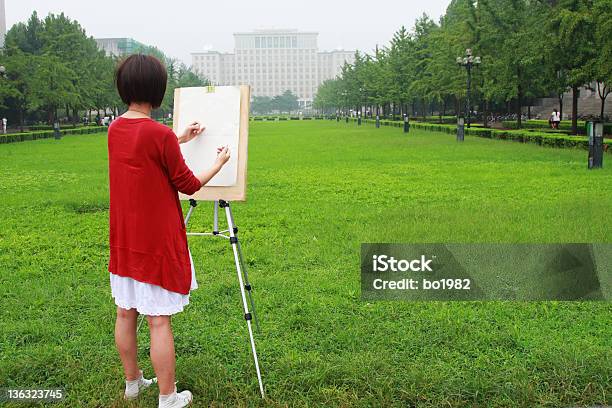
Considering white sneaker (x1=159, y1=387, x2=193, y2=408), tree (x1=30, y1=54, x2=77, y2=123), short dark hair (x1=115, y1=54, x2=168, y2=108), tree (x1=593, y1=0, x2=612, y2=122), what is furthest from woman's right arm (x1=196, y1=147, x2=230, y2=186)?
tree (x1=30, y1=54, x2=77, y2=123)

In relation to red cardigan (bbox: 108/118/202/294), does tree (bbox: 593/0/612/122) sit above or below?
above

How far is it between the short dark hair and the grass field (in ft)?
5.68

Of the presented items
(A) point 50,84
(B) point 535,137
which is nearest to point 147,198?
(B) point 535,137

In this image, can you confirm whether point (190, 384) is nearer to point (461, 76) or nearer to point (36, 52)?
point (461, 76)

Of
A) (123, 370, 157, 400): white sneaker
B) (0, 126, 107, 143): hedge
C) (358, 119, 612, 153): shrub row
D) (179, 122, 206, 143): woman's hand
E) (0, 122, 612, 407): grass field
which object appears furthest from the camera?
(0, 126, 107, 143): hedge

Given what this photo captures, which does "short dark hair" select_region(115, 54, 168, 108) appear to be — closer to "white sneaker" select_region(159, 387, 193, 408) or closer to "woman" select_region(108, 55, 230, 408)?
"woman" select_region(108, 55, 230, 408)

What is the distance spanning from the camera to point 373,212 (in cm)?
983

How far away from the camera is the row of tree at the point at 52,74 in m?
43.2

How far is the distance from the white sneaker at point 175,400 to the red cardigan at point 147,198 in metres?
0.61

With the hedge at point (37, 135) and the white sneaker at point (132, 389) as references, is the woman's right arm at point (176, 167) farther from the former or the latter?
the hedge at point (37, 135)

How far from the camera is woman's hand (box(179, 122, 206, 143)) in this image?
13.1ft

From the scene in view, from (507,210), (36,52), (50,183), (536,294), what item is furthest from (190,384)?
(36,52)

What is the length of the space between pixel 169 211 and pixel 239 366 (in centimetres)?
140

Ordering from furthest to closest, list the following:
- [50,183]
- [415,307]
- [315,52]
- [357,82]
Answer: [315,52], [357,82], [50,183], [415,307]
